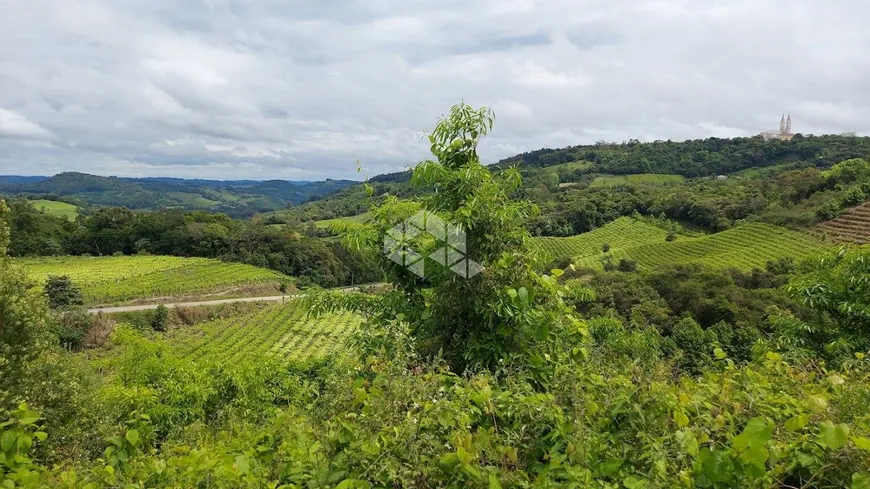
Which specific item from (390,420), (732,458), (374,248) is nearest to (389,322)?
(374,248)

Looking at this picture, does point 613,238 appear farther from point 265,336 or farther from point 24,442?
point 24,442

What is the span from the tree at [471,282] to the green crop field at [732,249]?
1641 inches

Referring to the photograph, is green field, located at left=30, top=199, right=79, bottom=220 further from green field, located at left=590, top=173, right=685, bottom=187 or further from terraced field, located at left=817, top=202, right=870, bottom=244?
terraced field, located at left=817, top=202, right=870, bottom=244

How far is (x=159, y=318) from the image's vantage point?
38625 millimetres

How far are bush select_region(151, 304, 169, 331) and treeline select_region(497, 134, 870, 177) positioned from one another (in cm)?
7571

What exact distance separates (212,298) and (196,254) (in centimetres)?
2221

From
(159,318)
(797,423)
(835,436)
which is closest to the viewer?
(835,436)

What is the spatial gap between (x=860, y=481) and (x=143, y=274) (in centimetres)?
6001

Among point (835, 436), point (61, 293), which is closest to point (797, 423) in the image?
point (835, 436)

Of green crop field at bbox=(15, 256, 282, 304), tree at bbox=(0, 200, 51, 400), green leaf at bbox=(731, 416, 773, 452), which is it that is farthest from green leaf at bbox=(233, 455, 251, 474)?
green crop field at bbox=(15, 256, 282, 304)

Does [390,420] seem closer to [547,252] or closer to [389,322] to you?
[389,322]

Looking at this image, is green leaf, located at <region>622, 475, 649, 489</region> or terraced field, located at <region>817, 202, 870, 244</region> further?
terraced field, located at <region>817, 202, 870, 244</region>

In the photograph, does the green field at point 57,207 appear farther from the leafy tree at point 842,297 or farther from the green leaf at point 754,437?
the green leaf at point 754,437

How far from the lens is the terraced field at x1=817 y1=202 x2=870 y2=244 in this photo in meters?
37.2
